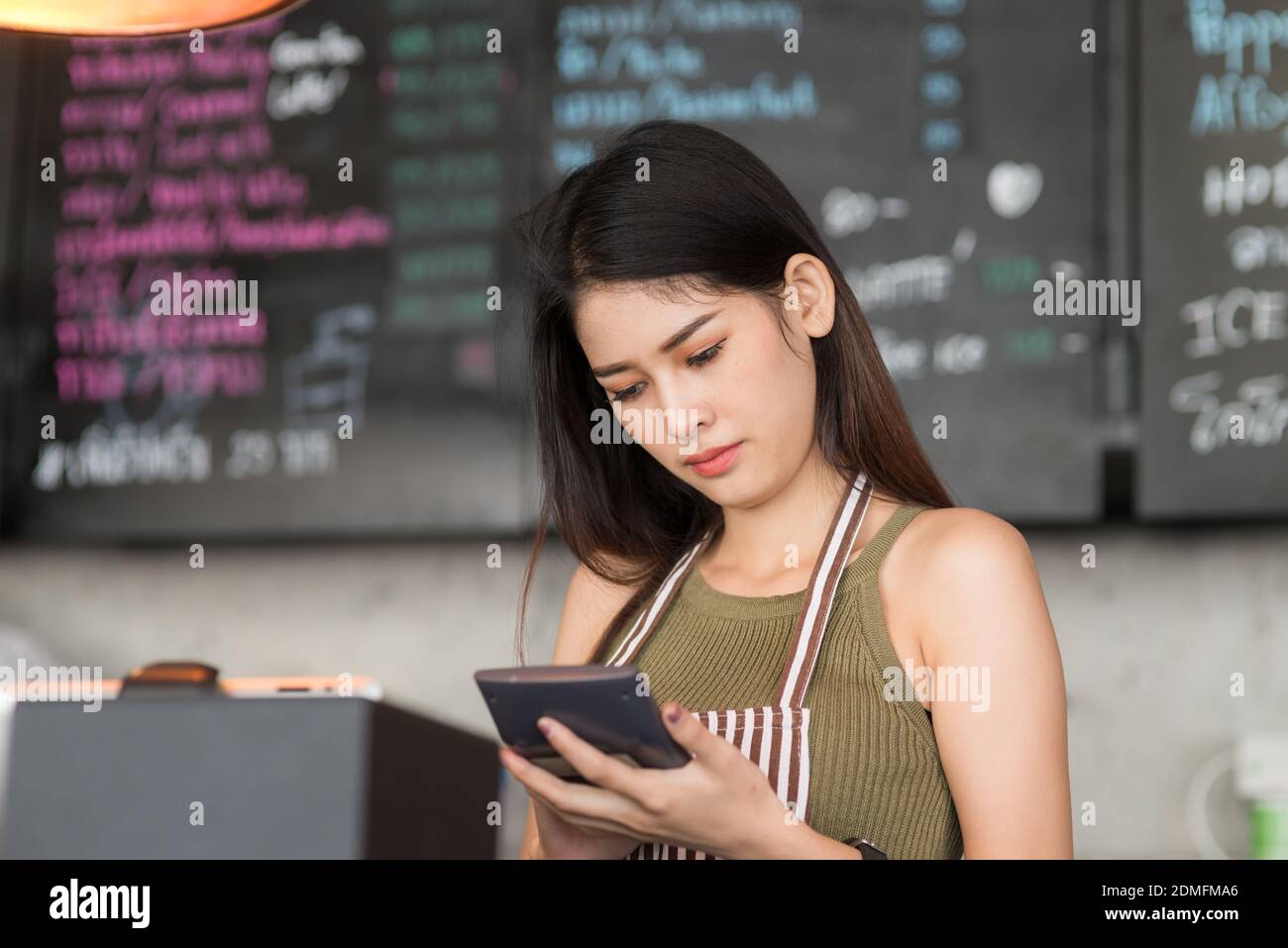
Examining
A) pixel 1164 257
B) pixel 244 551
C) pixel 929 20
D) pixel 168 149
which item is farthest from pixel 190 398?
pixel 1164 257

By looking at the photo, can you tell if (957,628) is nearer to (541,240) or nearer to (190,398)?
(541,240)

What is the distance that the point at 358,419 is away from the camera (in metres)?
2.30

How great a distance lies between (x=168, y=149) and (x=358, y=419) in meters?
0.60

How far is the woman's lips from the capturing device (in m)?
1.24

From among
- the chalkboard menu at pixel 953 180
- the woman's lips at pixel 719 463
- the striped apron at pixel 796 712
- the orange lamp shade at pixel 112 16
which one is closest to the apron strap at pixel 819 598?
the striped apron at pixel 796 712

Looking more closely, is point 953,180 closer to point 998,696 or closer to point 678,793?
point 998,696

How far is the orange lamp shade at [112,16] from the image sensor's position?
1.20 meters

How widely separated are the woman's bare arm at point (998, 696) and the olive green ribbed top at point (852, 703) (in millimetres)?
34

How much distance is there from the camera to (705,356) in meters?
1.21

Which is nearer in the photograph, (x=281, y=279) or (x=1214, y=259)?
(x=1214, y=259)

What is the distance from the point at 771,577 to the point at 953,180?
1034mm

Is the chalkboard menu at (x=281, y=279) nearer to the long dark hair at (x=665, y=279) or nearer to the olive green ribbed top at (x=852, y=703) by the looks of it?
the long dark hair at (x=665, y=279)

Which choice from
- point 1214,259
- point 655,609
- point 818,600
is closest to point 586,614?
point 655,609

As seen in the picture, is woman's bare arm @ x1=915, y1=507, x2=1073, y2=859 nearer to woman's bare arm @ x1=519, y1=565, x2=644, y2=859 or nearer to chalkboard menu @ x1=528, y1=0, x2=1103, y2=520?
woman's bare arm @ x1=519, y1=565, x2=644, y2=859
